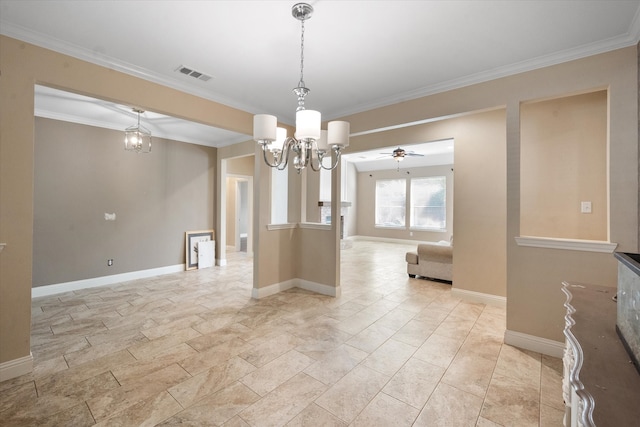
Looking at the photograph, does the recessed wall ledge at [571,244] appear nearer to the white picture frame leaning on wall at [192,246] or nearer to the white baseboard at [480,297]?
the white baseboard at [480,297]

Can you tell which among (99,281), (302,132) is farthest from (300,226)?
(99,281)

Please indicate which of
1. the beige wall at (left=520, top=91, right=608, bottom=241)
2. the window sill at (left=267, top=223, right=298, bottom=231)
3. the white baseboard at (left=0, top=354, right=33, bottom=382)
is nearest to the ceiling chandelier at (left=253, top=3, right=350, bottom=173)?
the window sill at (left=267, top=223, right=298, bottom=231)

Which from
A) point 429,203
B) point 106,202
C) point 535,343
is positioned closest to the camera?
point 535,343

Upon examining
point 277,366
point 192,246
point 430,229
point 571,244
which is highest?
point 571,244

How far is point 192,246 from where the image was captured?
19.7ft

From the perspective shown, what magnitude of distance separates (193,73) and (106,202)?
3328 mm

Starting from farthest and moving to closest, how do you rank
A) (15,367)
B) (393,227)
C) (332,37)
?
(393,227), (332,37), (15,367)

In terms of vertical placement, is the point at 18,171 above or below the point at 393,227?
above

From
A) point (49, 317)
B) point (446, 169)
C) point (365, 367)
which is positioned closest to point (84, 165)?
point (49, 317)

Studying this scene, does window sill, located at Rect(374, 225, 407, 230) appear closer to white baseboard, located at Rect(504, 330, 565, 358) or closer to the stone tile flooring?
the stone tile flooring

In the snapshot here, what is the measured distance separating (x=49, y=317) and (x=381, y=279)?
493 cm

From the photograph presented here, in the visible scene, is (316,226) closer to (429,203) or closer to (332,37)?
(332,37)

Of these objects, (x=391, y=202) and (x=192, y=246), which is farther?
(x=391, y=202)

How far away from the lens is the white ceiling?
1.99 metres
